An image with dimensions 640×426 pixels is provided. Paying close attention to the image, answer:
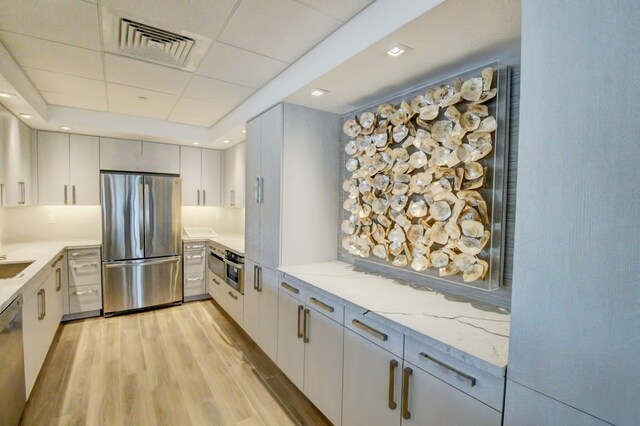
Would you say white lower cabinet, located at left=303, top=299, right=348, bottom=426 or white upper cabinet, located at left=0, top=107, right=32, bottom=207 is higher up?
white upper cabinet, located at left=0, top=107, right=32, bottom=207

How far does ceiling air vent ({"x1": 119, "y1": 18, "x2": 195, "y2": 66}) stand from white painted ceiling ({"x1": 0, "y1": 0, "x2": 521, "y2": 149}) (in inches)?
3.9

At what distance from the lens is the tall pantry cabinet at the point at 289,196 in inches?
94.5

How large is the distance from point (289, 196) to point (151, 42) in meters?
1.36

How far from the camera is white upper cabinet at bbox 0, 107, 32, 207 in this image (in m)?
2.65

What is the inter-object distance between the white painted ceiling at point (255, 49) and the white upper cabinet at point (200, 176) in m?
1.35

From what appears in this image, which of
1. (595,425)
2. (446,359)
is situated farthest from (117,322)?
(595,425)

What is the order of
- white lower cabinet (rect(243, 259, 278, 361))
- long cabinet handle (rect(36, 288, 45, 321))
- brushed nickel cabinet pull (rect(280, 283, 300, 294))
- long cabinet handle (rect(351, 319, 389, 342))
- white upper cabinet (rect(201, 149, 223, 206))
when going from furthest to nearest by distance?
white upper cabinet (rect(201, 149, 223, 206))
white lower cabinet (rect(243, 259, 278, 361))
long cabinet handle (rect(36, 288, 45, 321))
brushed nickel cabinet pull (rect(280, 283, 300, 294))
long cabinet handle (rect(351, 319, 389, 342))

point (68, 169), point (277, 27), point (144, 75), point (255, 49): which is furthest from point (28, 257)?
point (277, 27)

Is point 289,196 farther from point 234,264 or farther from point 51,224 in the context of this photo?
point 51,224

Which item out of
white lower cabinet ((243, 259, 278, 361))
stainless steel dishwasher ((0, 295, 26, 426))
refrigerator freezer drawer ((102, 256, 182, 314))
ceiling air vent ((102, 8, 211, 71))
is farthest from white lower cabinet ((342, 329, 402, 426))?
refrigerator freezer drawer ((102, 256, 182, 314))

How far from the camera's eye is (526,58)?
3.13 feet

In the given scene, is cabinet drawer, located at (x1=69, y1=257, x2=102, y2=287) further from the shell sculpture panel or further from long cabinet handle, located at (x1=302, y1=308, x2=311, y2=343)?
the shell sculpture panel

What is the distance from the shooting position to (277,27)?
174 centimetres

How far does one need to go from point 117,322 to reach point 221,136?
8.16ft
